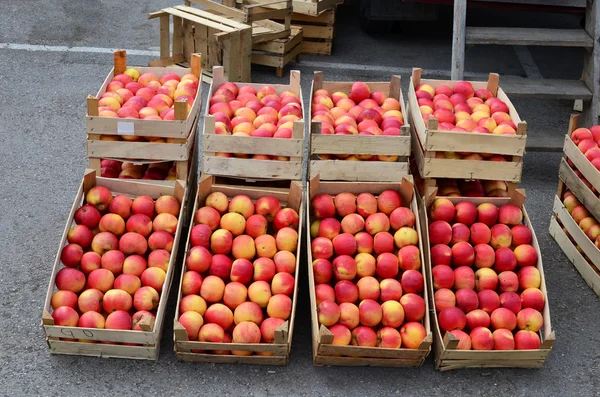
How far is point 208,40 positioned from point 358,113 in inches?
115

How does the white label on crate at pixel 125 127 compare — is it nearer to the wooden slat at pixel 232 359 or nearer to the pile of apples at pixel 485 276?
the wooden slat at pixel 232 359

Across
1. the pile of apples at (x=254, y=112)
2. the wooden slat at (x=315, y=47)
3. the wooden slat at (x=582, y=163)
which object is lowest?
the wooden slat at (x=315, y=47)

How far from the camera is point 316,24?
8367 mm

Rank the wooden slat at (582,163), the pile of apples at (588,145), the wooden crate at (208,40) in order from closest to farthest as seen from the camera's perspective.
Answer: the wooden slat at (582,163), the pile of apples at (588,145), the wooden crate at (208,40)

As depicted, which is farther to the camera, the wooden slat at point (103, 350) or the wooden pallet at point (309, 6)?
the wooden pallet at point (309, 6)

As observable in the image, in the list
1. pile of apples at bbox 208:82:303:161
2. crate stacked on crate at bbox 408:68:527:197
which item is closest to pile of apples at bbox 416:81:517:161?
crate stacked on crate at bbox 408:68:527:197

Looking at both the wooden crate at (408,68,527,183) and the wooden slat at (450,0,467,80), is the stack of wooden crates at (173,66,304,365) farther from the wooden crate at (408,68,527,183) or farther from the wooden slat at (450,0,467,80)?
the wooden slat at (450,0,467,80)

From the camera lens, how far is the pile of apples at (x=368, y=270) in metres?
4.00

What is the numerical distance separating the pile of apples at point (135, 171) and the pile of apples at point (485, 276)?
1.72m

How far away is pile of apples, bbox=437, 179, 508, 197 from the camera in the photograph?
15.7ft

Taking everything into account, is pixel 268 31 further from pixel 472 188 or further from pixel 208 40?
pixel 472 188

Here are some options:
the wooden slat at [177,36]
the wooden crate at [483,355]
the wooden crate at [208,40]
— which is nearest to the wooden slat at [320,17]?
the wooden crate at [208,40]

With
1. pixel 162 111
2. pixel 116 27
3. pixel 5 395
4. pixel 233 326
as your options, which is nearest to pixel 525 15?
pixel 116 27

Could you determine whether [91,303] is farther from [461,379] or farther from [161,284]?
[461,379]
